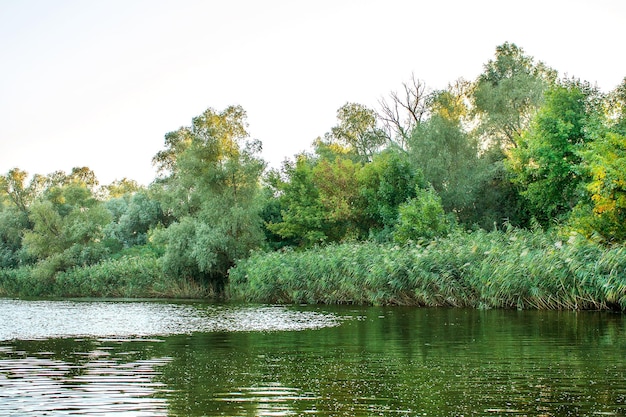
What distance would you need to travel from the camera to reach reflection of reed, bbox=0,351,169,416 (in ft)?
24.7

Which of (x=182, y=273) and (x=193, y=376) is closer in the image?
(x=193, y=376)

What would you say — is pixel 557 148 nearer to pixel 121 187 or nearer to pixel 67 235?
pixel 67 235

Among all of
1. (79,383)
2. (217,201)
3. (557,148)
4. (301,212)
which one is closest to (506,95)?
(557,148)

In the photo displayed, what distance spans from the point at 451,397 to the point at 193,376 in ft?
12.1

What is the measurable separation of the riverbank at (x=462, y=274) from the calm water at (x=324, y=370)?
3684mm

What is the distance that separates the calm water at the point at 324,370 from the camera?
24.8 ft

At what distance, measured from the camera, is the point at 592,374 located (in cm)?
952

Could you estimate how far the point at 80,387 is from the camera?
9.00 meters

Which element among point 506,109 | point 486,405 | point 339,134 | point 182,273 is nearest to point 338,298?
point 182,273

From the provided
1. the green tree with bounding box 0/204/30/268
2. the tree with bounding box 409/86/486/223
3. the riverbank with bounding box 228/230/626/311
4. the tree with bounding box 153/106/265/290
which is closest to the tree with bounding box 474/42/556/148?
the tree with bounding box 409/86/486/223

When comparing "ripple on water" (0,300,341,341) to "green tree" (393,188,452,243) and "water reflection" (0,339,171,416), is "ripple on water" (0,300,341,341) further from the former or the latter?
"green tree" (393,188,452,243)

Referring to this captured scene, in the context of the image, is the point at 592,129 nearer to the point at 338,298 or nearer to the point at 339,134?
the point at 338,298

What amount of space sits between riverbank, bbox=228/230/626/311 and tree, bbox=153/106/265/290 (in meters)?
5.77

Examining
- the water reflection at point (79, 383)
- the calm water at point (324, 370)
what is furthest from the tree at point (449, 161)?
the water reflection at point (79, 383)
